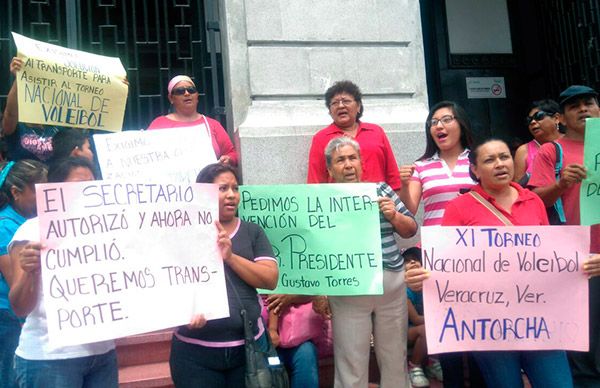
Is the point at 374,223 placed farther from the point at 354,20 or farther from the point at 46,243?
the point at 354,20

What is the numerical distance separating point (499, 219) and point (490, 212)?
0.06m

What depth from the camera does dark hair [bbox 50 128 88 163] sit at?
4190 mm

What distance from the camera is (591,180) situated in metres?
3.66

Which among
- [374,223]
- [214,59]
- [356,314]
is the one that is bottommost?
[356,314]

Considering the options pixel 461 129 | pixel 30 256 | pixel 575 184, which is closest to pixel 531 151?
pixel 575 184

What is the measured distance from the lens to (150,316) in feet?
9.37

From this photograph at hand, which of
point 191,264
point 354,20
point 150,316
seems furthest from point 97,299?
point 354,20

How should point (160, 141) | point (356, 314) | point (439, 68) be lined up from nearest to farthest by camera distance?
point (356, 314) < point (160, 141) < point (439, 68)

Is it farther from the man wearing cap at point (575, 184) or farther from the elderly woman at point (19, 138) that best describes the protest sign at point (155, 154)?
the man wearing cap at point (575, 184)

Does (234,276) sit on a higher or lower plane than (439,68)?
lower

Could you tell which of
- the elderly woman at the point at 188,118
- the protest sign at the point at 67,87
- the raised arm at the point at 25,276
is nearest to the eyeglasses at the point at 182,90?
the elderly woman at the point at 188,118

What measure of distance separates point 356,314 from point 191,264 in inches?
47.5

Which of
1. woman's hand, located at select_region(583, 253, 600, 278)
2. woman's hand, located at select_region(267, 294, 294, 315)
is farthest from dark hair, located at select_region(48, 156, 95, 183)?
woman's hand, located at select_region(583, 253, 600, 278)

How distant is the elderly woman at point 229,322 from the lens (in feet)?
9.57
